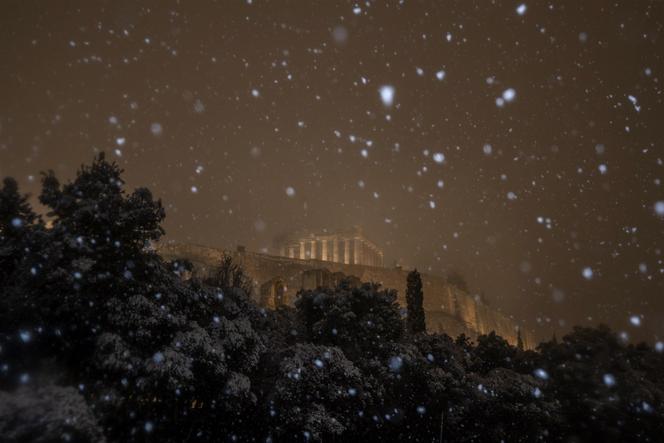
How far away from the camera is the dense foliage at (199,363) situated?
1115 centimetres

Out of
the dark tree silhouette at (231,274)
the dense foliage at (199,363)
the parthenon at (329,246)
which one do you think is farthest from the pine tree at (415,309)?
the parthenon at (329,246)

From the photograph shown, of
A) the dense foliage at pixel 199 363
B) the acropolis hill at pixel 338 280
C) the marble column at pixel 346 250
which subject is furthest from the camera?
the marble column at pixel 346 250

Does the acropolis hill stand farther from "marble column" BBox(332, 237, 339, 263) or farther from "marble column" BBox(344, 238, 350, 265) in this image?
"marble column" BBox(332, 237, 339, 263)

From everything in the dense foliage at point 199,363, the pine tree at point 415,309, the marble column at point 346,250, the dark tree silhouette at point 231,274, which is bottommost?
the dense foliage at point 199,363

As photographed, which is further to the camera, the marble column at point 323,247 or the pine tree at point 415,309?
the marble column at point 323,247

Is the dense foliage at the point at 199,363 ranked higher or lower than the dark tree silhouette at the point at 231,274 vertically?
lower

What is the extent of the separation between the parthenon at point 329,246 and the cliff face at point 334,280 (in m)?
33.2

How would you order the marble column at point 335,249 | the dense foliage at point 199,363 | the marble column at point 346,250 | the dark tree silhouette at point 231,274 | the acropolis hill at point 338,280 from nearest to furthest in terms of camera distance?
the dense foliage at point 199,363 < the dark tree silhouette at point 231,274 < the acropolis hill at point 338,280 < the marble column at point 346,250 < the marble column at point 335,249

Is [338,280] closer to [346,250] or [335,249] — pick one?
[346,250]

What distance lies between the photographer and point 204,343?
12.4 meters

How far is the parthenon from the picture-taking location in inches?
4072

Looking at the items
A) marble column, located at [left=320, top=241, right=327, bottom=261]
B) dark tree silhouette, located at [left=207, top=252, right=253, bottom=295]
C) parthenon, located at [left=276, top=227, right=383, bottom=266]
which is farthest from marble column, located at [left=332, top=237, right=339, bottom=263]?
dark tree silhouette, located at [left=207, top=252, right=253, bottom=295]

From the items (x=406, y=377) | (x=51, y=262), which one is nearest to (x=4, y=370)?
(x=51, y=262)

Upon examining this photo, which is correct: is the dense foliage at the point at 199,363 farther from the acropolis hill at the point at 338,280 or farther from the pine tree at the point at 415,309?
the acropolis hill at the point at 338,280
